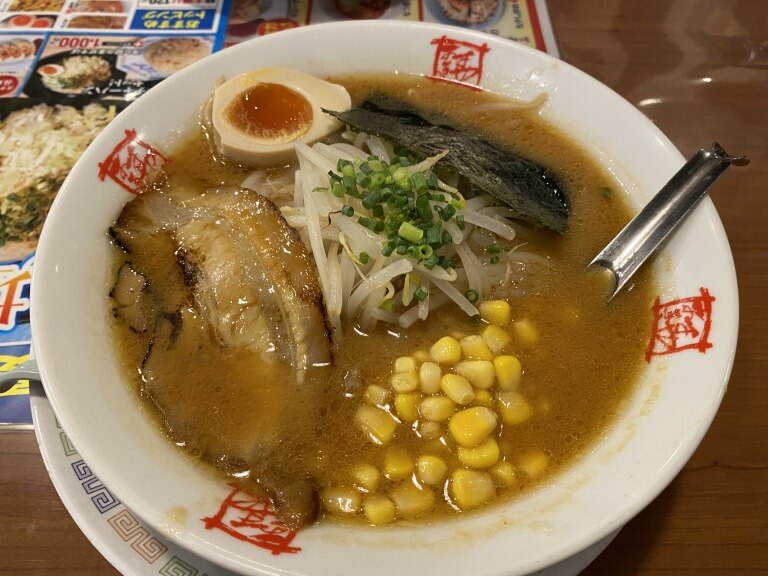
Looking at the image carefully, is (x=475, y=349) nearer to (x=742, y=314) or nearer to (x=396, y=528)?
(x=396, y=528)

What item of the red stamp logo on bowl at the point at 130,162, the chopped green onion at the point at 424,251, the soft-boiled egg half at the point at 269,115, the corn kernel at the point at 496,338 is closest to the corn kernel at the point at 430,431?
the corn kernel at the point at 496,338

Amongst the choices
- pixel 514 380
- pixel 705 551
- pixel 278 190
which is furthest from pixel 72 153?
pixel 705 551

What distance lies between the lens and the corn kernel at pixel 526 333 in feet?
6.64

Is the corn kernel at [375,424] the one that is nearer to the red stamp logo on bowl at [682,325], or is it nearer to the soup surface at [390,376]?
the soup surface at [390,376]

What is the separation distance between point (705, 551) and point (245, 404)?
1642 mm

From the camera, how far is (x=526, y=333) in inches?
79.7

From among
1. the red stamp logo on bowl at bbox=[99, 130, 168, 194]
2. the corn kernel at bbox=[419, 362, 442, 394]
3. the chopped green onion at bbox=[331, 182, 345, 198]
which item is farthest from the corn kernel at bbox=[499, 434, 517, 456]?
the red stamp logo on bowl at bbox=[99, 130, 168, 194]

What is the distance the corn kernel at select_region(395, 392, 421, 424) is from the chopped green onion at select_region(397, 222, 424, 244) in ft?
1.76

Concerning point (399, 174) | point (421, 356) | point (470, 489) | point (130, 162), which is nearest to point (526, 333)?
point (421, 356)

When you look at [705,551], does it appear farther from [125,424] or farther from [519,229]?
[125,424]

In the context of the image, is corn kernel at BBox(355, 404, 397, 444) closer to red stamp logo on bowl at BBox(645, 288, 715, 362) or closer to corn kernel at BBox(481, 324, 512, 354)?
corn kernel at BBox(481, 324, 512, 354)

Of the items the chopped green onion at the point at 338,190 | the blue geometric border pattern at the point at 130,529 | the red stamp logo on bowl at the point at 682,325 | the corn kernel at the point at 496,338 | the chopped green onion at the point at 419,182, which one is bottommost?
the blue geometric border pattern at the point at 130,529

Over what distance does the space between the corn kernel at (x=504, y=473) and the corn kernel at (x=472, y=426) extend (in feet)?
0.31

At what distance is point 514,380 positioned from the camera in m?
1.91
